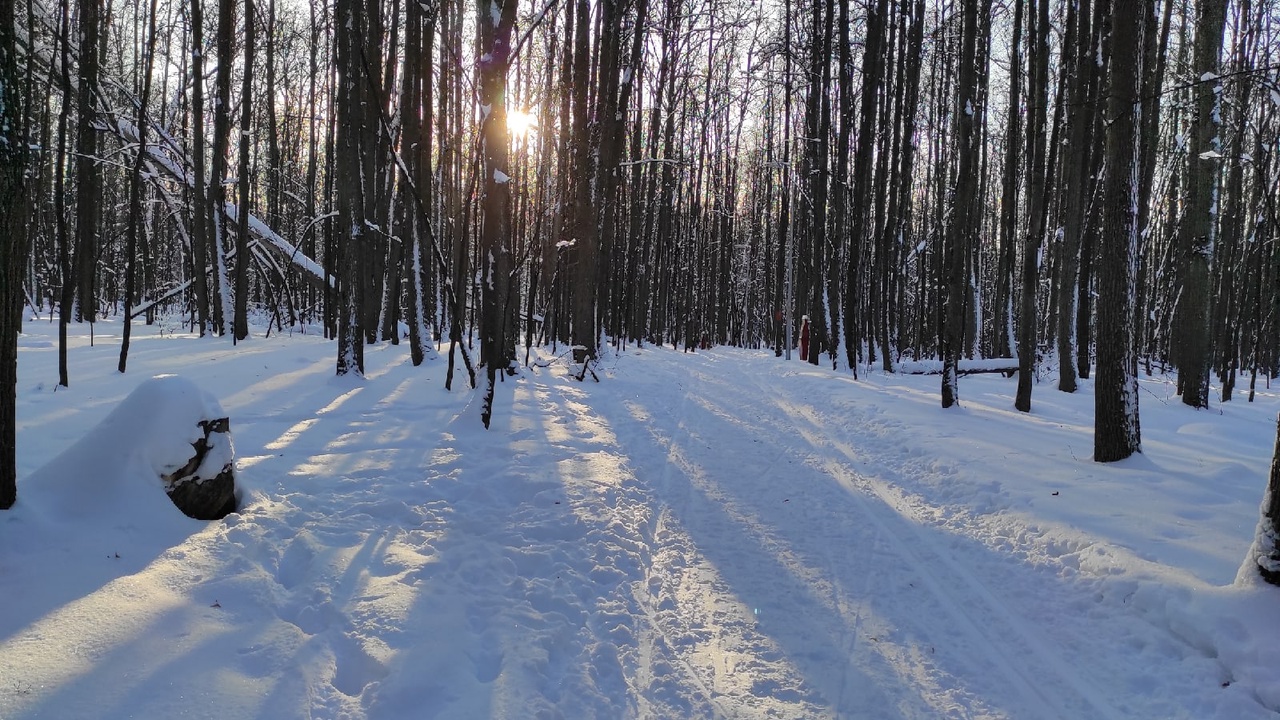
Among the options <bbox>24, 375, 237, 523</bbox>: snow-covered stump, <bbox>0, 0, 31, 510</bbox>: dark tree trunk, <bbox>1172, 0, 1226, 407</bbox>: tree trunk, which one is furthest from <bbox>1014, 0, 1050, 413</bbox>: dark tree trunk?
<bbox>0, 0, 31, 510</bbox>: dark tree trunk

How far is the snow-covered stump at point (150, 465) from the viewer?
10.5ft

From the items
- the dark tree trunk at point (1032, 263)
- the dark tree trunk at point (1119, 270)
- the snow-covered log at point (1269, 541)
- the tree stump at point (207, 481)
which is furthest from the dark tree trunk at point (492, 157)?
the dark tree trunk at point (1032, 263)

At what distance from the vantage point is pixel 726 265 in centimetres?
2806

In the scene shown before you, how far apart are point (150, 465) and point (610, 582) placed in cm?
261

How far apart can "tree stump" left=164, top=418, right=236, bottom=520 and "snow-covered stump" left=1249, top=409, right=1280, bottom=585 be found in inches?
223

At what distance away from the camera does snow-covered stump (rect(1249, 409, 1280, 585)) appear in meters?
3.22

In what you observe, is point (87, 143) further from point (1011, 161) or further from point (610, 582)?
point (1011, 161)

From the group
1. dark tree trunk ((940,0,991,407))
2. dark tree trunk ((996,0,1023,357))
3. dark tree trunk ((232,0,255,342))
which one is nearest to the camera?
dark tree trunk ((940,0,991,407))

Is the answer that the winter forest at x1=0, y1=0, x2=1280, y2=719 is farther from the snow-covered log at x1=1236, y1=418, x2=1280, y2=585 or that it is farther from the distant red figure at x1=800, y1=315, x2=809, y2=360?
the distant red figure at x1=800, y1=315, x2=809, y2=360

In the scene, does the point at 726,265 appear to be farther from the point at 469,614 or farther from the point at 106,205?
the point at 106,205

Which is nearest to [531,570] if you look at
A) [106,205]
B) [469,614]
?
[469,614]

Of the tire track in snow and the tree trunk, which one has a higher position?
the tree trunk

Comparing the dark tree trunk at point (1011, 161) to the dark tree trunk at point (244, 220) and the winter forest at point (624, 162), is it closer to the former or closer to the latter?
the winter forest at point (624, 162)

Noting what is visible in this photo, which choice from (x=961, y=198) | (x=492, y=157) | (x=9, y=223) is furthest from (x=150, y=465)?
(x=961, y=198)
